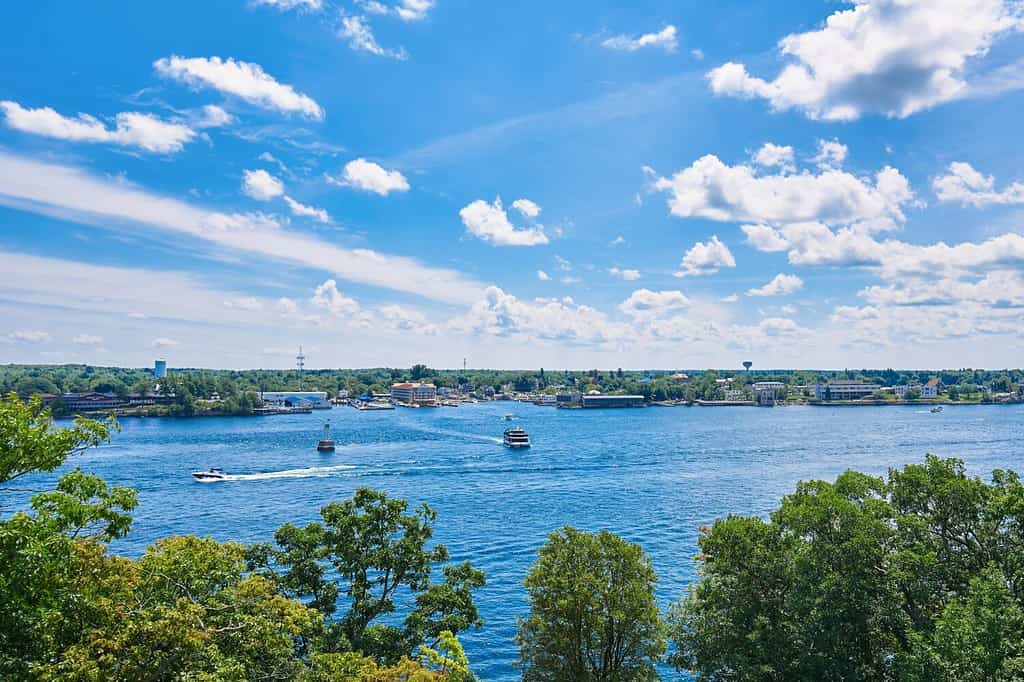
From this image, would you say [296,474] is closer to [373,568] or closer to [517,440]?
[517,440]

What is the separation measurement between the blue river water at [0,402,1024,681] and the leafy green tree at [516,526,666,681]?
1183 cm

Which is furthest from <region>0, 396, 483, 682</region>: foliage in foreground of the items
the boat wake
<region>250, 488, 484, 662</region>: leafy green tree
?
the boat wake

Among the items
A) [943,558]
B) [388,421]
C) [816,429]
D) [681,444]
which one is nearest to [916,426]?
A: [816,429]

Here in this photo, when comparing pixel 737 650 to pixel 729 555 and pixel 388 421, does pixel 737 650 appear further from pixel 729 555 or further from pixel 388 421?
pixel 388 421

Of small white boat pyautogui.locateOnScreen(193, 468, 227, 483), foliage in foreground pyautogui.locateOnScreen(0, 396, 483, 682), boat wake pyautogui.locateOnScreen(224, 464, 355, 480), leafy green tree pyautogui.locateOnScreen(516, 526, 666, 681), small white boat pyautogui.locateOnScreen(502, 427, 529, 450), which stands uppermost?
foliage in foreground pyautogui.locateOnScreen(0, 396, 483, 682)

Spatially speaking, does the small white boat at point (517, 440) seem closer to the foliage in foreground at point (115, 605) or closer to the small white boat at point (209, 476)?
the small white boat at point (209, 476)

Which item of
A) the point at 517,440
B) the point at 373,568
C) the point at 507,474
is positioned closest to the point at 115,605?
the point at 373,568

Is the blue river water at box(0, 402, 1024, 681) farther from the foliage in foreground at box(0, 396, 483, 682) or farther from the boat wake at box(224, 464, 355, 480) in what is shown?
the foliage in foreground at box(0, 396, 483, 682)

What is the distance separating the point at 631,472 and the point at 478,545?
4226cm

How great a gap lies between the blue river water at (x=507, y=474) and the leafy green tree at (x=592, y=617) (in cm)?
1183

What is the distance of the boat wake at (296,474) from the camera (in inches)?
3295

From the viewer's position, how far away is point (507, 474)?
89.6 meters

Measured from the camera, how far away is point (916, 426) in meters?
158

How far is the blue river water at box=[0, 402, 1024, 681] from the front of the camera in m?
52.8
